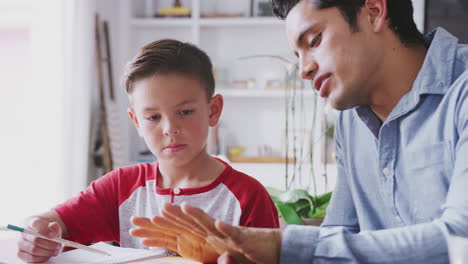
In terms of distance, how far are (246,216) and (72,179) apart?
2482 millimetres

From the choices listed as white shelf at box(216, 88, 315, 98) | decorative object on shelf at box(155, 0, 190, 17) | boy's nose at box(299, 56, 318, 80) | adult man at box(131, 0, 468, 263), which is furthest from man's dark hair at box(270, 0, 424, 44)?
decorative object on shelf at box(155, 0, 190, 17)

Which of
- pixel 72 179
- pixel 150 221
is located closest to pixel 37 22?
pixel 72 179

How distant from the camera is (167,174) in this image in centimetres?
123

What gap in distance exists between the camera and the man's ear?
108cm

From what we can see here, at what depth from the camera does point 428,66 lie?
3.44ft

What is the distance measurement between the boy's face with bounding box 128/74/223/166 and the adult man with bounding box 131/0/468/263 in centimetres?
26

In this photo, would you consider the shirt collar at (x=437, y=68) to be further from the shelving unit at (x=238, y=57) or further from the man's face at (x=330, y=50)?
the shelving unit at (x=238, y=57)

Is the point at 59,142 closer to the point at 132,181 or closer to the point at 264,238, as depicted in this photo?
the point at 132,181

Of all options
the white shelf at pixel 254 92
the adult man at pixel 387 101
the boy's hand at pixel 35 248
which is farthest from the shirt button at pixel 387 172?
the white shelf at pixel 254 92

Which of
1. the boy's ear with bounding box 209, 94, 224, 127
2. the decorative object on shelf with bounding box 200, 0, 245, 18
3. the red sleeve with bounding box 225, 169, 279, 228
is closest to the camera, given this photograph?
the red sleeve with bounding box 225, 169, 279, 228

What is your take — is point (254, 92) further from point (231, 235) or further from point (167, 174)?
point (231, 235)

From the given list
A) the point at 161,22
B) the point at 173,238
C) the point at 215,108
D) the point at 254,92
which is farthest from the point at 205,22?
the point at 173,238

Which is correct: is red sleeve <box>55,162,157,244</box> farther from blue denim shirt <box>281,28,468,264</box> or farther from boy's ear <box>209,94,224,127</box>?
blue denim shirt <box>281,28,468,264</box>

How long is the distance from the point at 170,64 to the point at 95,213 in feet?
1.27
